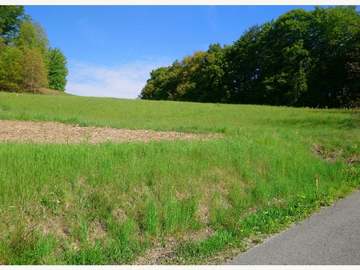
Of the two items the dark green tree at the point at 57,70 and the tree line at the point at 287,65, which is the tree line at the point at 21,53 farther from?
the tree line at the point at 287,65

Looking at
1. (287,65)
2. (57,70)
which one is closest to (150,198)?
(287,65)

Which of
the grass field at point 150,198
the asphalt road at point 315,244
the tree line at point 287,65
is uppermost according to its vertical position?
the tree line at point 287,65

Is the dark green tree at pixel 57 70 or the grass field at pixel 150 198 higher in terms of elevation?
the dark green tree at pixel 57 70

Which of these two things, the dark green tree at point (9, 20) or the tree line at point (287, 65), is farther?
the dark green tree at point (9, 20)

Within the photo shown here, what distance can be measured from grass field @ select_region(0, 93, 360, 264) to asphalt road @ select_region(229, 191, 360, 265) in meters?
0.34

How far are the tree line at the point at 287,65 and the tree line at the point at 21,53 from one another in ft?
85.1

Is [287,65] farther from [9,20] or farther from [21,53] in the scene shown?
[9,20]

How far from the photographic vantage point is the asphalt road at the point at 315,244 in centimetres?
659

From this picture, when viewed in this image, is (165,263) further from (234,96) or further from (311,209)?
(234,96)

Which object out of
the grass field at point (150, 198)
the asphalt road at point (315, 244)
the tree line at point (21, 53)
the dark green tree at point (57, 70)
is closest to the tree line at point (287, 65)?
the tree line at point (21, 53)

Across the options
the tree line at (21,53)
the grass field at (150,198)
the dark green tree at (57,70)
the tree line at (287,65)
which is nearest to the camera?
the grass field at (150,198)

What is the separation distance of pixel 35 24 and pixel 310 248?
96.5 meters

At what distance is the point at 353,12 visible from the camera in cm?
Answer: 6588

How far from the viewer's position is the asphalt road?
6.59 m
